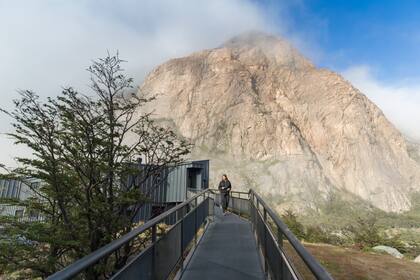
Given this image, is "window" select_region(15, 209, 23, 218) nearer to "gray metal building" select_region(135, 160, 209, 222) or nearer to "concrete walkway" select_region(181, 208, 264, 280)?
"concrete walkway" select_region(181, 208, 264, 280)

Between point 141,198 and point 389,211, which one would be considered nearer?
point 141,198

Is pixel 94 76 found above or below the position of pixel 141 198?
above

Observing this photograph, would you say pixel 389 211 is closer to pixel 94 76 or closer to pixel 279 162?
pixel 279 162

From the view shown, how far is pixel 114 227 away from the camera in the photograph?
26.9ft

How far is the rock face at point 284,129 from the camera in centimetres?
6128

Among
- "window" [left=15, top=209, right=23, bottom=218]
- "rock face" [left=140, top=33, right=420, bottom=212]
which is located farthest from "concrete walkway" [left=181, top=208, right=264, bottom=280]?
"rock face" [left=140, top=33, right=420, bottom=212]

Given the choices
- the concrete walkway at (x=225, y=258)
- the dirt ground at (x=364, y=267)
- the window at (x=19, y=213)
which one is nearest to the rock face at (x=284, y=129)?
the dirt ground at (x=364, y=267)

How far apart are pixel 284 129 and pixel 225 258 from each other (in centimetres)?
6283

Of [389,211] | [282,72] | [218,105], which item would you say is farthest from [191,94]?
[389,211]

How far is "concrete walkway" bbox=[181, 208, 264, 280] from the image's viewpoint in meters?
5.53

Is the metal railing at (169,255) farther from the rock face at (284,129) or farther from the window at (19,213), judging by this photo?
the rock face at (284,129)

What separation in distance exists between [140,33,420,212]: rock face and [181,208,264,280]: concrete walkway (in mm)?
47316

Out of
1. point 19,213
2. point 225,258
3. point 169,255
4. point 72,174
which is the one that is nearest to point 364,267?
point 225,258

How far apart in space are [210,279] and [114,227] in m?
→ 3.84
